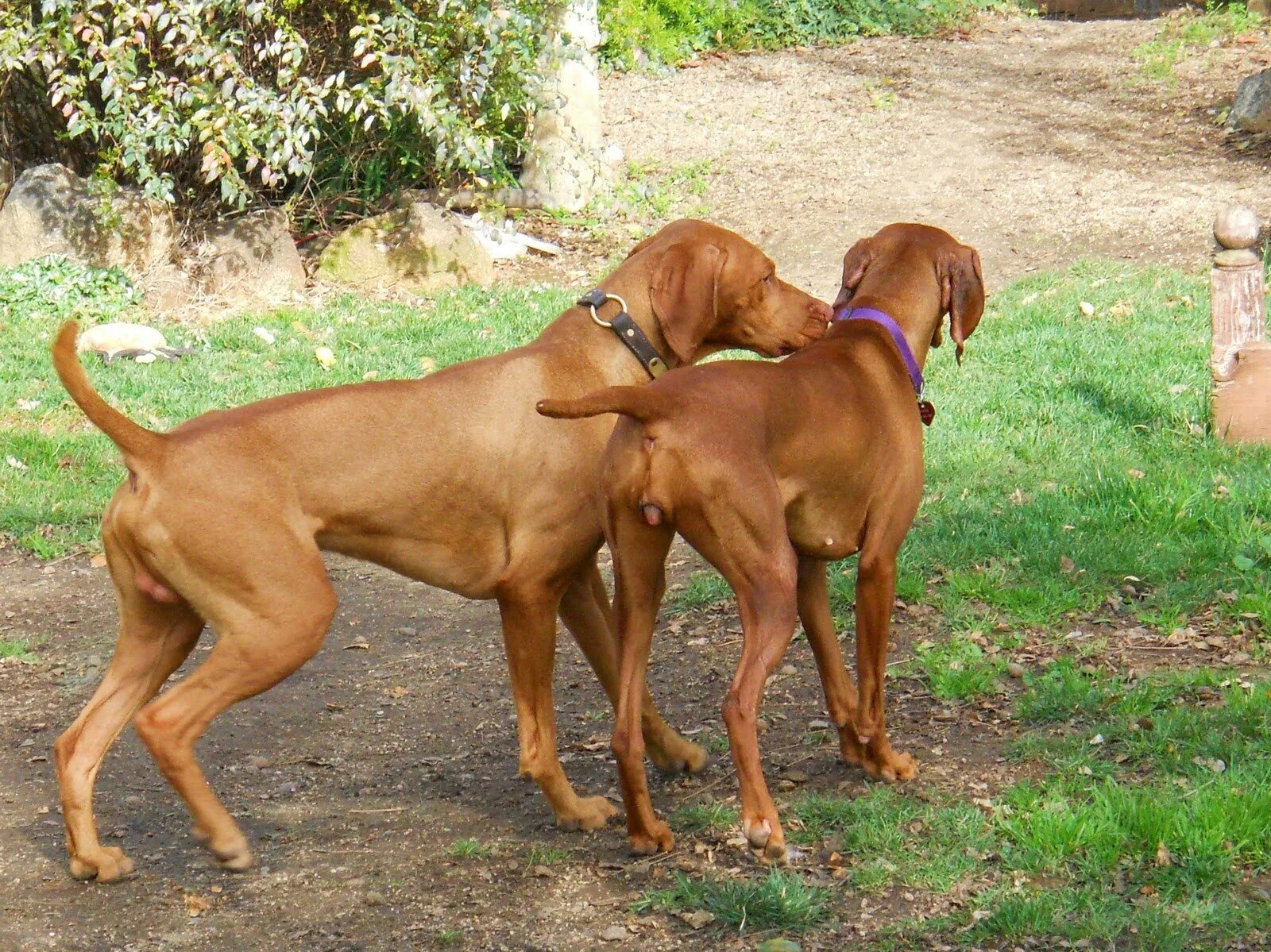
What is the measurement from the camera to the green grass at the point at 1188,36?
16141 millimetres

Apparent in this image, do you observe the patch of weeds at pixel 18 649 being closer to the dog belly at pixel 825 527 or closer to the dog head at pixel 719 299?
the dog head at pixel 719 299

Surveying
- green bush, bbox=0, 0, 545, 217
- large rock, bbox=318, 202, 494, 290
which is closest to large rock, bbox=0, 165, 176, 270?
green bush, bbox=0, 0, 545, 217

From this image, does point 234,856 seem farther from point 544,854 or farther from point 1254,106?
point 1254,106

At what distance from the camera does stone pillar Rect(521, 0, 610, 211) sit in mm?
12758

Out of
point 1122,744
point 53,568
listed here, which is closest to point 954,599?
point 1122,744

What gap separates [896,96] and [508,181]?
5.11m

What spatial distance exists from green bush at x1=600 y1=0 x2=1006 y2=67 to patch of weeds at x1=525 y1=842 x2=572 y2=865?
47.1 feet

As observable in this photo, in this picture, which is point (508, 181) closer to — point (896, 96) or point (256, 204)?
point (256, 204)

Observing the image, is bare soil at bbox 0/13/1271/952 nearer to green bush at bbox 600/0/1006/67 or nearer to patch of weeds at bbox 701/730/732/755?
patch of weeds at bbox 701/730/732/755

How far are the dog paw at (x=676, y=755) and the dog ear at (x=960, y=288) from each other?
1.55m

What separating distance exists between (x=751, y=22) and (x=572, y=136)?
21.4ft

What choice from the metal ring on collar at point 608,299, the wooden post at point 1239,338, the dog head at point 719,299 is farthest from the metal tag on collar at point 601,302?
the wooden post at point 1239,338

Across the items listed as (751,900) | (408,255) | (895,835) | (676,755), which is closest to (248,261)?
(408,255)

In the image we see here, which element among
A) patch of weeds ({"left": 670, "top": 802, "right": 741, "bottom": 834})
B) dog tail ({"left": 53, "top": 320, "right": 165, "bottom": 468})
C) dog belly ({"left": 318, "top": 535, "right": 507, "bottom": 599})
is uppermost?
dog tail ({"left": 53, "top": 320, "right": 165, "bottom": 468})
